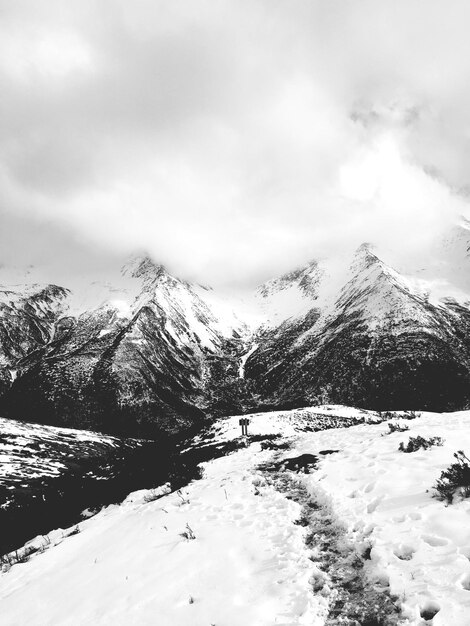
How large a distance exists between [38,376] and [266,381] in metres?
103

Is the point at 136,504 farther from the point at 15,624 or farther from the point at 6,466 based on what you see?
the point at 6,466

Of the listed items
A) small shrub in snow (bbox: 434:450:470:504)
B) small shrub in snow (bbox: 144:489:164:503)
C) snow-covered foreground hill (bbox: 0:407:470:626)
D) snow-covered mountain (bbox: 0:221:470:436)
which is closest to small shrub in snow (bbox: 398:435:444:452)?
snow-covered foreground hill (bbox: 0:407:470:626)

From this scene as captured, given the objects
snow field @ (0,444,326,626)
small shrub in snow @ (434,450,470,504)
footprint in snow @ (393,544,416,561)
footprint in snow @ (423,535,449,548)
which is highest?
small shrub in snow @ (434,450,470,504)

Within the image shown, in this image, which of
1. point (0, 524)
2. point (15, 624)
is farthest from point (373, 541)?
point (0, 524)

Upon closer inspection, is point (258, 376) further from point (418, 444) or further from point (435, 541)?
point (435, 541)

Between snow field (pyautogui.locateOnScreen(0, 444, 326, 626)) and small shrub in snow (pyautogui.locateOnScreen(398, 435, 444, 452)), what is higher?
small shrub in snow (pyautogui.locateOnScreen(398, 435, 444, 452))

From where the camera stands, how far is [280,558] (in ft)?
23.5

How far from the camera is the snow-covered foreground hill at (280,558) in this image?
18.0 ft

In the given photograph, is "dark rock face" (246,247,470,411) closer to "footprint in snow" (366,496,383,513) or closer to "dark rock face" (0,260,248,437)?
"dark rock face" (0,260,248,437)

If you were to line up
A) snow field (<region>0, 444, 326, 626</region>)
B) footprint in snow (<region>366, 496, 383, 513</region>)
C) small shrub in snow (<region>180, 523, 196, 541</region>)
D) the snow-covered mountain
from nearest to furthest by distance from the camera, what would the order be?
1. snow field (<region>0, 444, 326, 626</region>)
2. footprint in snow (<region>366, 496, 383, 513</region>)
3. small shrub in snow (<region>180, 523, 196, 541</region>)
4. the snow-covered mountain

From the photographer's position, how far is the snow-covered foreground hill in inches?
216

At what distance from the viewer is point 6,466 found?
30.8 meters

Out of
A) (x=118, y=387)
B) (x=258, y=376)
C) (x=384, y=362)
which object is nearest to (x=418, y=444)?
(x=384, y=362)

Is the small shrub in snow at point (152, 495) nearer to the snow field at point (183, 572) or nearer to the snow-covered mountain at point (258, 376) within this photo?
the snow field at point (183, 572)
